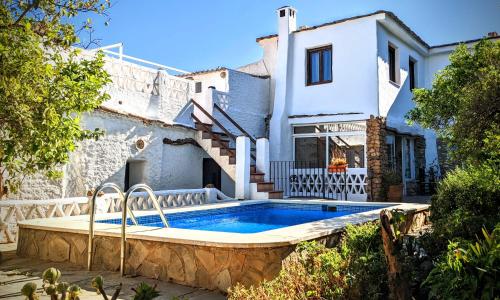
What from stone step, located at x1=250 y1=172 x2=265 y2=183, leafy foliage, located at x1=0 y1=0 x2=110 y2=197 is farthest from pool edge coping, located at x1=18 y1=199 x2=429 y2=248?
stone step, located at x1=250 y1=172 x2=265 y2=183

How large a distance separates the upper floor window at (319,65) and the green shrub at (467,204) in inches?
347

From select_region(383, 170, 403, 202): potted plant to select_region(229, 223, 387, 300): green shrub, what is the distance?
8.87m

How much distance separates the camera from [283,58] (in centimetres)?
1551

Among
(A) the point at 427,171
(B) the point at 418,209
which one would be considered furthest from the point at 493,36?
(B) the point at 418,209

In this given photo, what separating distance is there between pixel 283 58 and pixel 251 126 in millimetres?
3016

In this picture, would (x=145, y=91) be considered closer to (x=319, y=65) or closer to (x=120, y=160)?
(x=120, y=160)

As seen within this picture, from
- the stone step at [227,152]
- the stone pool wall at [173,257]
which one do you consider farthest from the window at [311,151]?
the stone pool wall at [173,257]

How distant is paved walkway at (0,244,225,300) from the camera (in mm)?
4176

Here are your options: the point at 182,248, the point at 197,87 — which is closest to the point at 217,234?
the point at 182,248

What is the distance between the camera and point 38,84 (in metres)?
4.24

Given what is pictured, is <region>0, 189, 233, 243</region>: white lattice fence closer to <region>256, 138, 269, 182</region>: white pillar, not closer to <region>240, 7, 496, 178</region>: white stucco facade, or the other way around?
<region>256, 138, 269, 182</region>: white pillar

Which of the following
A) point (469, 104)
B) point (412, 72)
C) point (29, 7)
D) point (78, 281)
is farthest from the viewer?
point (412, 72)

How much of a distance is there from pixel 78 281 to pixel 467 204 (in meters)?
5.49

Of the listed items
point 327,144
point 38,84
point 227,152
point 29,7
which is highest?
point 29,7
